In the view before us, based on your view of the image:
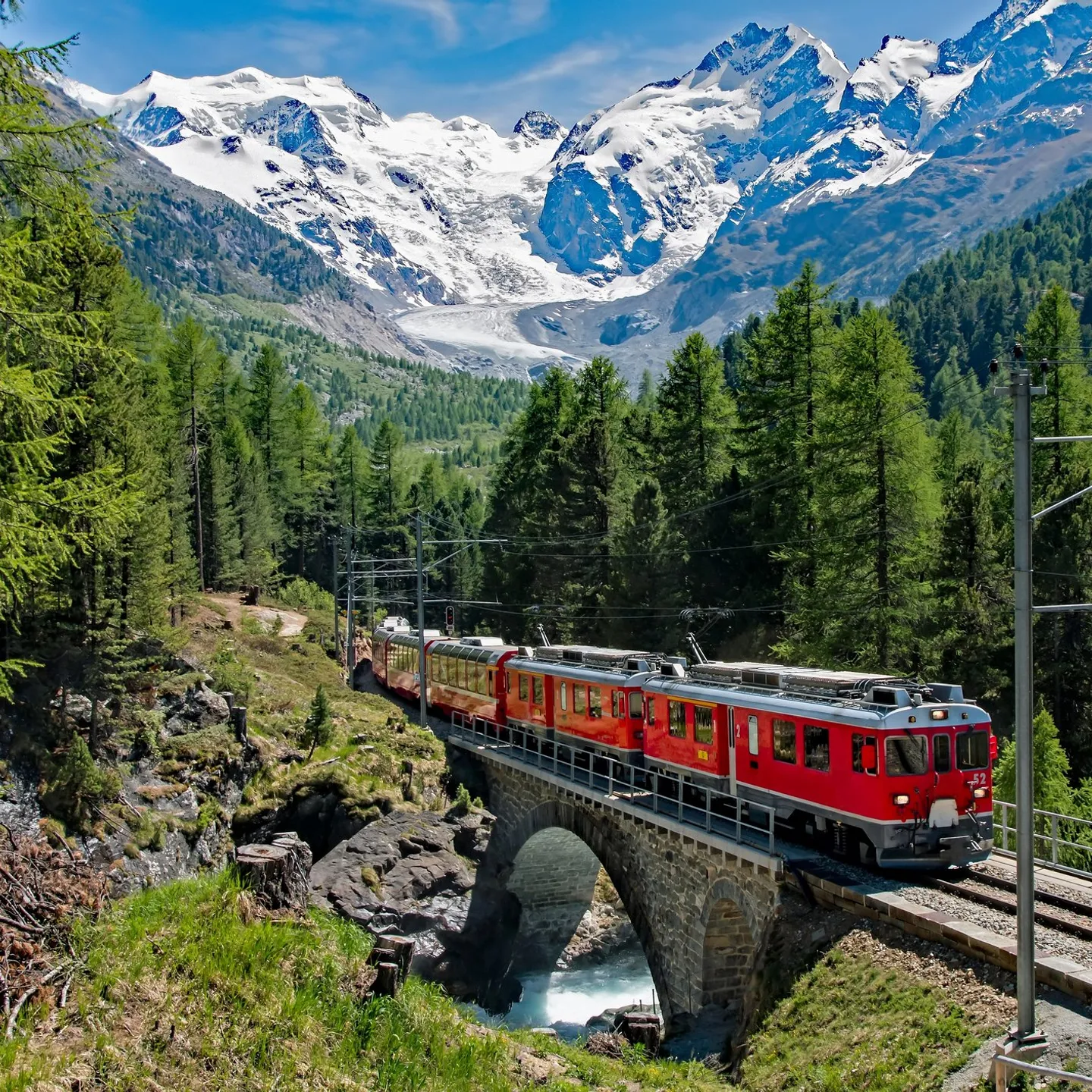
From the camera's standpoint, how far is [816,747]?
712 inches

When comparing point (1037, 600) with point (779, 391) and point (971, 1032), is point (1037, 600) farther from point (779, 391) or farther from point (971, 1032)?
point (971, 1032)

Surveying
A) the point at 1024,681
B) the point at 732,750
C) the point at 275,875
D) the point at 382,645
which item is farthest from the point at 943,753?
the point at 382,645

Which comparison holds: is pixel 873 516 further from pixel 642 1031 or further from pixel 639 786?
pixel 642 1031

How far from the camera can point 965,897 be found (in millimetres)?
15523

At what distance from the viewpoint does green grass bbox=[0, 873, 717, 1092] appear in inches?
280

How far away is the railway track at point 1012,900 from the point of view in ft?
45.7

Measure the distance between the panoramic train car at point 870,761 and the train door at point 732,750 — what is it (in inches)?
0.9

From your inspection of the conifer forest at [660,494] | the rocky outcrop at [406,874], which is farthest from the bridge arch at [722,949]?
the conifer forest at [660,494]

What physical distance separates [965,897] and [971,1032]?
3.61 m

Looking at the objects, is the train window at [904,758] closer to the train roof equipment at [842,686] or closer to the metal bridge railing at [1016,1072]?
the train roof equipment at [842,686]

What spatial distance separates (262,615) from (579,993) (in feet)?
94.3

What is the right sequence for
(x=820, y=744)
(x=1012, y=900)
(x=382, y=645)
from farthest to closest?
(x=382, y=645) < (x=820, y=744) < (x=1012, y=900)

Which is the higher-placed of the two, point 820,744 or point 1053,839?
point 820,744

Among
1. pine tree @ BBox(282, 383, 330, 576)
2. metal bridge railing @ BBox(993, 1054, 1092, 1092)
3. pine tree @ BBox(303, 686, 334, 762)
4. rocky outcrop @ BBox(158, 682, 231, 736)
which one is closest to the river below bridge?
pine tree @ BBox(303, 686, 334, 762)
